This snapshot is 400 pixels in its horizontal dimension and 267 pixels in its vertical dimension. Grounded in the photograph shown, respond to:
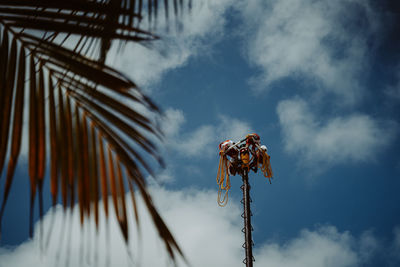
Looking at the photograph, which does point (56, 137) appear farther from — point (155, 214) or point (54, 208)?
point (155, 214)

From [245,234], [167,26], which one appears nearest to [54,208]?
[167,26]

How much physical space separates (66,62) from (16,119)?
0.66 feet

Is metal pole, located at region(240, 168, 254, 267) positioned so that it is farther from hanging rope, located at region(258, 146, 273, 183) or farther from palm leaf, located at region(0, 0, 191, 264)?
palm leaf, located at region(0, 0, 191, 264)

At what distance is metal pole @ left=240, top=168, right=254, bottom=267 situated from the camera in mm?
8461

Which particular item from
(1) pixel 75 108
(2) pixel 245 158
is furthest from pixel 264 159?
(1) pixel 75 108

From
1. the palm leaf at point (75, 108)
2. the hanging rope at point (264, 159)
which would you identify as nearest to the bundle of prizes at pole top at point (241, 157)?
the hanging rope at point (264, 159)

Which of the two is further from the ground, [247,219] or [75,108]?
[247,219]

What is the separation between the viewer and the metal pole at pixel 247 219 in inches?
333

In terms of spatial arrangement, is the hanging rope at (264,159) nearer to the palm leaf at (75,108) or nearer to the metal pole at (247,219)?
the metal pole at (247,219)

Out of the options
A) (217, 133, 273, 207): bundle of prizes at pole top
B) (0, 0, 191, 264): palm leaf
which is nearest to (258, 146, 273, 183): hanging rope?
(217, 133, 273, 207): bundle of prizes at pole top

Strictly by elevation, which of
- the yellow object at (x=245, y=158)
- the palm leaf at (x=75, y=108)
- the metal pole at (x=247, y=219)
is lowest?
the palm leaf at (x=75, y=108)

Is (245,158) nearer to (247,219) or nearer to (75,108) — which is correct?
(247,219)

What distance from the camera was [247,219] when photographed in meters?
8.83

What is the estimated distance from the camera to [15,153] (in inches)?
25.5
